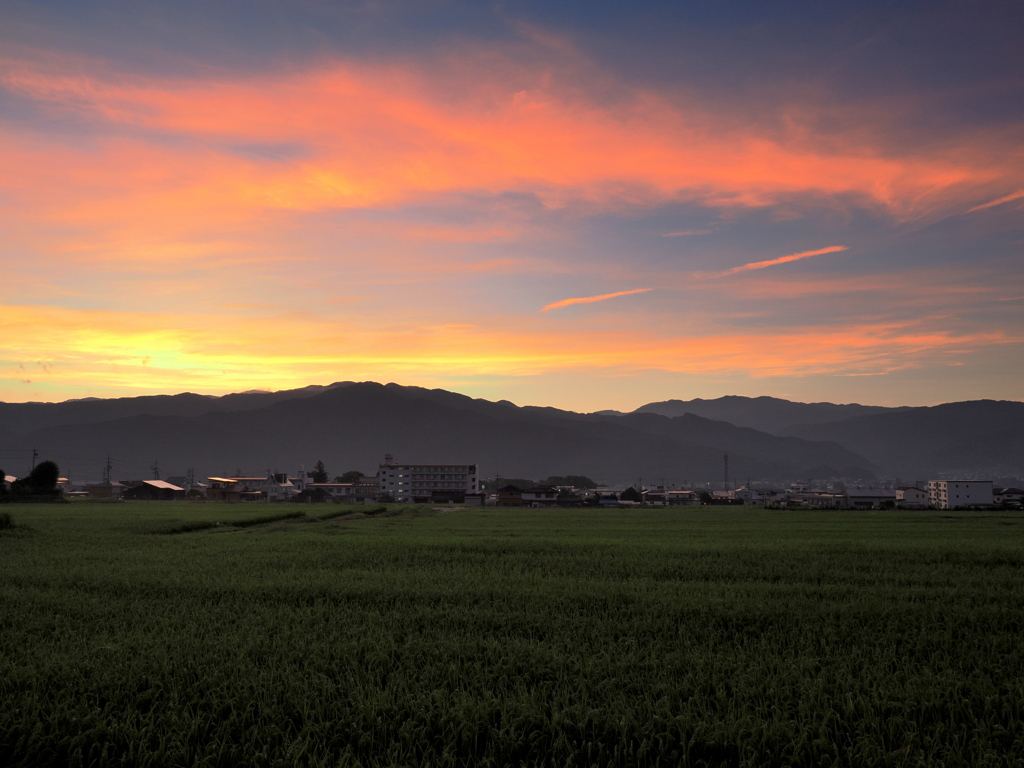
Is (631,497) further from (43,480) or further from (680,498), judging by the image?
(43,480)

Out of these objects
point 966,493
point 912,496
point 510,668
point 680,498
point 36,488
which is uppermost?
point 510,668

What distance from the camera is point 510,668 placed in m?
8.69

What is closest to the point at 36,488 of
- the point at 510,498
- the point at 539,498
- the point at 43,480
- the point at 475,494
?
the point at 43,480

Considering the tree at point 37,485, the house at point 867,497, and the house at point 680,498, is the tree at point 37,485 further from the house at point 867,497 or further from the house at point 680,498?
the house at point 867,497

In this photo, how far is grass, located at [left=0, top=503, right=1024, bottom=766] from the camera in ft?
21.6

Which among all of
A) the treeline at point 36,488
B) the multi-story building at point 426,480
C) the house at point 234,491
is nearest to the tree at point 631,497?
the multi-story building at point 426,480

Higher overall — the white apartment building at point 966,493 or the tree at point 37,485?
the tree at point 37,485

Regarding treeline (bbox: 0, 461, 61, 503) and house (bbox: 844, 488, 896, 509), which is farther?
house (bbox: 844, 488, 896, 509)

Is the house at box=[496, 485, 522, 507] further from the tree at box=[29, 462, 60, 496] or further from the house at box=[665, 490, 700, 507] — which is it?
the tree at box=[29, 462, 60, 496]

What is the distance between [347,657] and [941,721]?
7959mm

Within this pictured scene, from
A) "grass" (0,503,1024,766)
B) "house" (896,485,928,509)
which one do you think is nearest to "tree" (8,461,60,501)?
"grass" (0,503,1024,766)

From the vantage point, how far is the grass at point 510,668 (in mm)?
6586

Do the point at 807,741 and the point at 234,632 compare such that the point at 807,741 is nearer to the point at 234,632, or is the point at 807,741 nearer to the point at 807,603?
the point at 807,603

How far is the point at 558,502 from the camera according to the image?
100062mm
